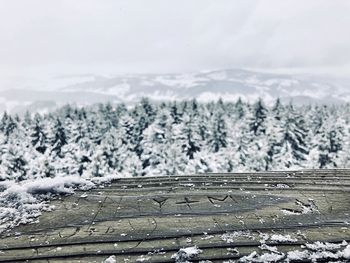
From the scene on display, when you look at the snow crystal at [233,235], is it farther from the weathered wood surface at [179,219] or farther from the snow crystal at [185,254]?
the snow crystal at [185,254]

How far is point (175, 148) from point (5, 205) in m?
45.2

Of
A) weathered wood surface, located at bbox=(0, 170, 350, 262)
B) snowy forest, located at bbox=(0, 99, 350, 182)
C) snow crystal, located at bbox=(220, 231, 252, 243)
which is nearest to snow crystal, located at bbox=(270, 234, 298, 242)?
weathered wood surface, located at bbox=(0, 170, 350, 262)

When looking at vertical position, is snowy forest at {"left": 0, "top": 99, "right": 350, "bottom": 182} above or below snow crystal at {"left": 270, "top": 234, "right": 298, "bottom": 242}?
below

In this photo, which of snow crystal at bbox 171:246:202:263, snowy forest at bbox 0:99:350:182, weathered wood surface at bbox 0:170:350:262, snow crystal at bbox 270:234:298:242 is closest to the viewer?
snow crystal at bbox 171:246:202:263

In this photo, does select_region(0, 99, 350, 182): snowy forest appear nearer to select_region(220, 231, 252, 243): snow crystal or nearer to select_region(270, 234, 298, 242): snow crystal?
select_region(220, 231, 252, 243): snow crystal

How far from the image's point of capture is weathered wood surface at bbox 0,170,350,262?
3.80 metres

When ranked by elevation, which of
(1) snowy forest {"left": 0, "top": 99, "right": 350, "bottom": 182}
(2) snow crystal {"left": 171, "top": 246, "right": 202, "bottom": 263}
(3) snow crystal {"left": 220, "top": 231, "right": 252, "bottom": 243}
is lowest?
(1) snowy forest {"left": 0, "top": 99, "right": 350, "bottom": 182}

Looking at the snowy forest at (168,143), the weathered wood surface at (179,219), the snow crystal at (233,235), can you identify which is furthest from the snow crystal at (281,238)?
the snowy forest at (168,143)

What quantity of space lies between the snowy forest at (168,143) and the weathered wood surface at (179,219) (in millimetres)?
41205

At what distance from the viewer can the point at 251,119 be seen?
216ft

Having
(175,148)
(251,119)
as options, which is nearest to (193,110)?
(251,119)

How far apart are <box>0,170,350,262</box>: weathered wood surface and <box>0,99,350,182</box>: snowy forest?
41.2 meters

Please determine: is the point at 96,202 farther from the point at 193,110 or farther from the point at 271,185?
the point at 193,110

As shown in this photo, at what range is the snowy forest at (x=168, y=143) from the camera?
50469 millimetres
